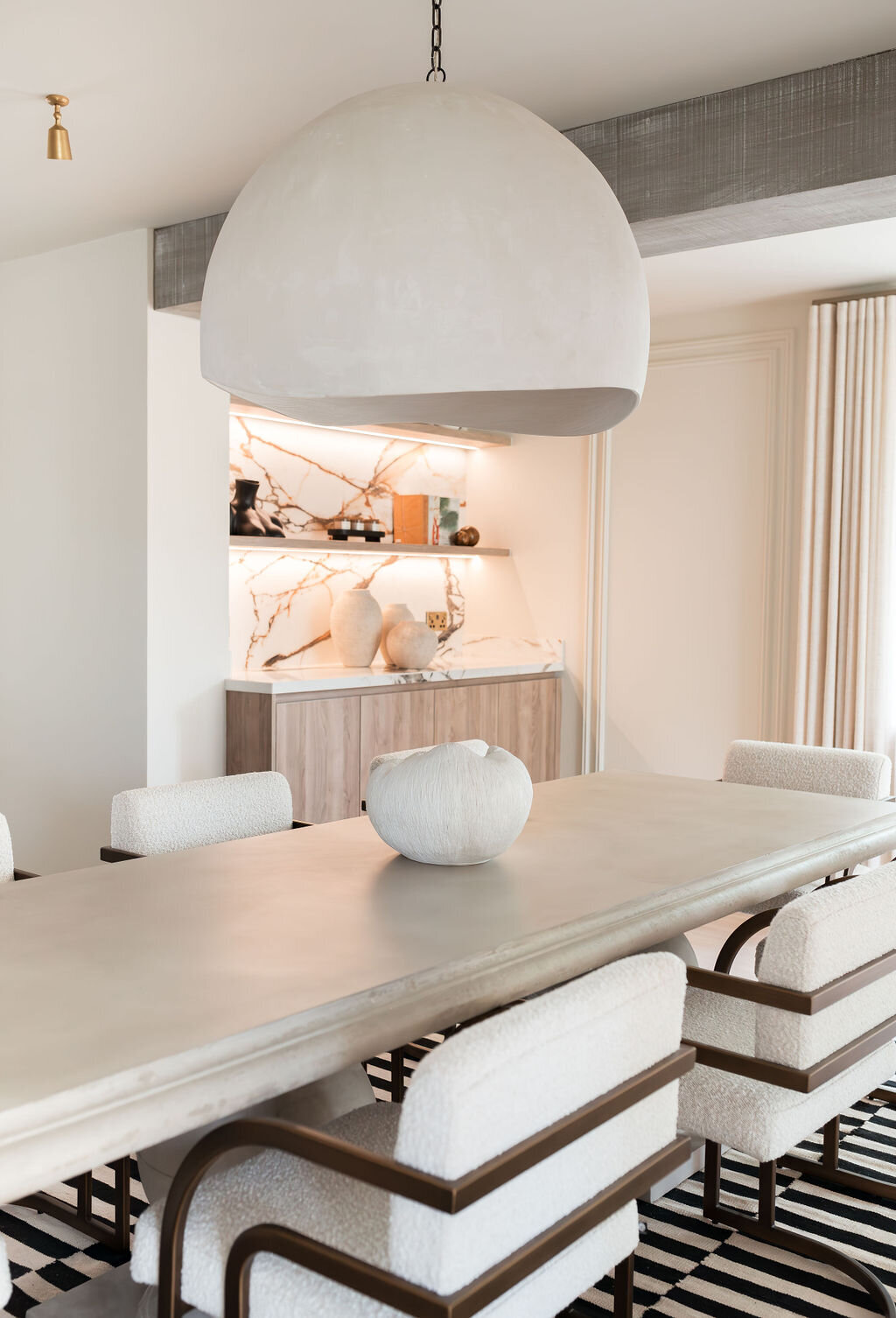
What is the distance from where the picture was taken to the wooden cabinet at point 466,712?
16.0 feet

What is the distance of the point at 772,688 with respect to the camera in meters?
5.07

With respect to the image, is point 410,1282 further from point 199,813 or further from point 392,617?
point 392,617

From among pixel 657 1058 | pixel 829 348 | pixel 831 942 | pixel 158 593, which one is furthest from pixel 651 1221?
pixel 829 348

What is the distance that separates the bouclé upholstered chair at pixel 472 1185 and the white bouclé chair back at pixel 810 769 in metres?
1.95

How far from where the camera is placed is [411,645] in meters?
4.88

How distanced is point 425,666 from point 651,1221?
2.86 m

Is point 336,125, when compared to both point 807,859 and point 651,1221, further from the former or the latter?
→ point 651,1221

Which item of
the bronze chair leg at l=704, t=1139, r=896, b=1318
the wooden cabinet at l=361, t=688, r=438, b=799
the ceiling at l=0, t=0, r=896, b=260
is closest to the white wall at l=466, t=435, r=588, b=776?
the wooden cabinet at l=361, t=688, r=438, b=799

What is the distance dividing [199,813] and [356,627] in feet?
7.80

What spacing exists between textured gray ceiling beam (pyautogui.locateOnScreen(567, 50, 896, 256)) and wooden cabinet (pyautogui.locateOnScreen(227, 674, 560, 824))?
2.04 meters

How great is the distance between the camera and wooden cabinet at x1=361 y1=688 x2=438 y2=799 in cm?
456

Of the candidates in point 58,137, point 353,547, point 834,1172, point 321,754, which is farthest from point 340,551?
point 834,1172

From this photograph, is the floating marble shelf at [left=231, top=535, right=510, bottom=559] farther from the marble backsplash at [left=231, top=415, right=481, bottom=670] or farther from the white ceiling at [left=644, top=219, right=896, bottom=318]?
the white ceiling at [left=644, top=219, right=896, bottom=318]

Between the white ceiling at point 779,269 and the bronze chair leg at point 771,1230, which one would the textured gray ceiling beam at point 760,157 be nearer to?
the white ceiling at point 779,269
